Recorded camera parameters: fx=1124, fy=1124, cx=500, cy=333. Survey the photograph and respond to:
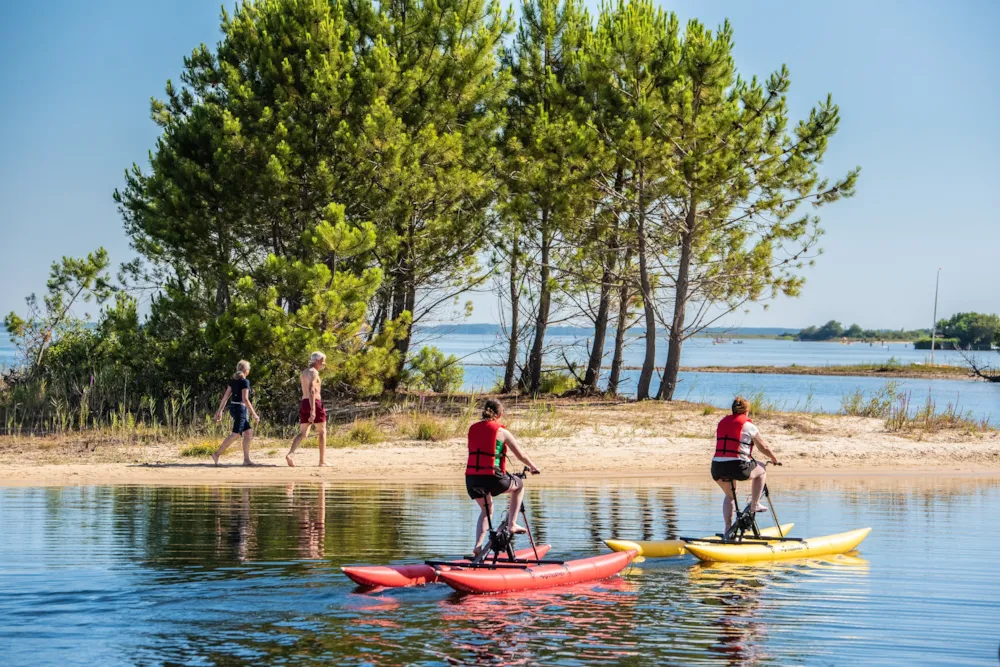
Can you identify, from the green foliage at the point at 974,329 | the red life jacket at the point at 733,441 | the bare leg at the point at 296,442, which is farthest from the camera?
the green foliage at the point at 974,329

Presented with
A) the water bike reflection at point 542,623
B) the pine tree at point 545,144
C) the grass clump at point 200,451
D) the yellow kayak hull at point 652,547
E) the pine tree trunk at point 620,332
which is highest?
the pine tree at point 545,144

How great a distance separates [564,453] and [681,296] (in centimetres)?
1003

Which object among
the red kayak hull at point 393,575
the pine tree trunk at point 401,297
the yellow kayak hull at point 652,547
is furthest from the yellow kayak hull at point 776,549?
the pine tree trunk at point 401,297

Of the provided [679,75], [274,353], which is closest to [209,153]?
[274,353]

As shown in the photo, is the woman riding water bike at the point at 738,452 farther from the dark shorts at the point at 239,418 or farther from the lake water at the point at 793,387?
the lake water at the point at 793,387

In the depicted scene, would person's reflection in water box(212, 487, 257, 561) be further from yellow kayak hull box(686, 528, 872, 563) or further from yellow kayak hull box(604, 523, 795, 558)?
yellow kayak hull box(686, 528, 872, 563)

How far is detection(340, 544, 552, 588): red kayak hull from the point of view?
35.5ft

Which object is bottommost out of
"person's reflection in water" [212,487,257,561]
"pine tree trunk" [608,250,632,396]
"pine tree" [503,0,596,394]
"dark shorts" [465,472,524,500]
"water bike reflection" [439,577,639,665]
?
"water bike reflection" [439,577,639,665]

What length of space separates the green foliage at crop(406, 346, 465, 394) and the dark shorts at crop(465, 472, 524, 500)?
1765cm

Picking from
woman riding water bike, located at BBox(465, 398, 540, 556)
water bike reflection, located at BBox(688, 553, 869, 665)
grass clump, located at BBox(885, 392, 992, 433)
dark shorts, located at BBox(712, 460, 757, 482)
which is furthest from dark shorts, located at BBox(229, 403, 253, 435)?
grass clump, located at BBox(885, 392, 992, 433)

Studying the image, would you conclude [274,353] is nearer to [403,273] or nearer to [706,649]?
[403,273]

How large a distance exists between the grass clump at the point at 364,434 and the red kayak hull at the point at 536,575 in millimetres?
12158

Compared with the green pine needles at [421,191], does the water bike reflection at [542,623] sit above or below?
below

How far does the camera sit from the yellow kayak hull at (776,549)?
12844 mm
